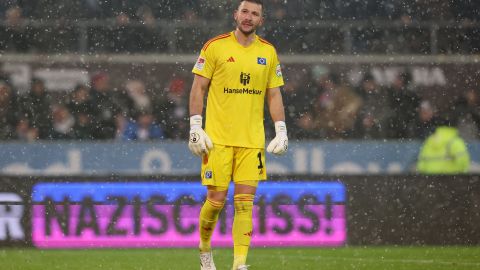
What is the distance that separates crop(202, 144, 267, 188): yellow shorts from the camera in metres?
7.29

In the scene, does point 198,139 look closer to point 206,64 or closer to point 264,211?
point 206,64

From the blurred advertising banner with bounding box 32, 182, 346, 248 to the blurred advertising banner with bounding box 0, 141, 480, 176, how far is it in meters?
2.32

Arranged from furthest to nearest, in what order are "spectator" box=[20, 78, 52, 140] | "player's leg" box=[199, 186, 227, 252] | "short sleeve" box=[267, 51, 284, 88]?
1. "spectator" box=[20, 78, 52, 140]
2. "short sleeve" box=[267, 51, 284, 88]
3. "player's leg" box=[199, 186, 227, 252]

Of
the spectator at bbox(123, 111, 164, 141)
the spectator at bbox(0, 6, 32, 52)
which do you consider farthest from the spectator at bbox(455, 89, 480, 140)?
the spectator at bbox(0, 6, 32, 52)

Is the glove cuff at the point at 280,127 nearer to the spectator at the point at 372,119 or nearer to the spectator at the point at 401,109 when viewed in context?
the spectator at the point at 372,119

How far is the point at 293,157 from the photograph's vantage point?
1383cm

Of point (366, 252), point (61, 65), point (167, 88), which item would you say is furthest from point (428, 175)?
point (61, 65)

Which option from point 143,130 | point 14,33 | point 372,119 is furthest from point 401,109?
point 14,33

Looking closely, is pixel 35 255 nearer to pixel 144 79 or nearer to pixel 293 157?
pixel 293 157

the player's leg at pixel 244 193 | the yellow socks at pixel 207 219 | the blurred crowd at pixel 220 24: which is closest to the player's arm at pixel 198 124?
the player's leg at pixel 244 193

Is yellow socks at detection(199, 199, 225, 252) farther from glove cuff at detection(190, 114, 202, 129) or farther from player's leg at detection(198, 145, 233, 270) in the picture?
glove cuff at detection(190, 114, 202, 129)

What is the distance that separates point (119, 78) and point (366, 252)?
679 centimetres

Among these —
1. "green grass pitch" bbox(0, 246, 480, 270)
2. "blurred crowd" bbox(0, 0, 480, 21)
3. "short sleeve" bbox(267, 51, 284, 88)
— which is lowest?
"green grass pitch" bbox(0, 246, 480, 270)

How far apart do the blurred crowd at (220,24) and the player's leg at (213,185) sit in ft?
31.8
